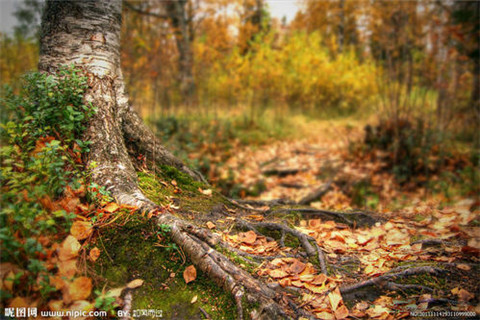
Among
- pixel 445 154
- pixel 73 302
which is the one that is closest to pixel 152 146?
pixel 73 302

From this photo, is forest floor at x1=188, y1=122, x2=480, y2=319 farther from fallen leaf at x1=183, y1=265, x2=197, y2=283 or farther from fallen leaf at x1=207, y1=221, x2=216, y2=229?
fallen leaf at x1=183, y1=265, x2=197, y2=283

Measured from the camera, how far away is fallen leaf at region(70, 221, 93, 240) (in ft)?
5.20

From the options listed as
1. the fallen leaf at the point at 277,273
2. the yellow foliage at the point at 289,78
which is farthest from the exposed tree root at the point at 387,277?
the yellow foliage at the point at 289,78

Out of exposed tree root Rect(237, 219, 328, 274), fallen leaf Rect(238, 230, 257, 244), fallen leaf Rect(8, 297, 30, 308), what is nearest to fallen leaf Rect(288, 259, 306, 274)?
exposed tree root Rect(237, 219, 328, 274)

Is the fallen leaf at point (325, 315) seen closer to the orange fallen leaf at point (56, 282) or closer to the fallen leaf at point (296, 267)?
the fallen leaf at point (296, 267)

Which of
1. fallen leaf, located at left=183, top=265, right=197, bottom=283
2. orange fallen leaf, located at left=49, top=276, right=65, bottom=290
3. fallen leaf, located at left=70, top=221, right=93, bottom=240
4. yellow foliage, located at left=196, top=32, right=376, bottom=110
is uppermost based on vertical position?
yellow foliage, located at left=196, top=32, right=376, bottom=110

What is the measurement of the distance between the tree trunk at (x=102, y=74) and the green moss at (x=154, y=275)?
0.36 meters

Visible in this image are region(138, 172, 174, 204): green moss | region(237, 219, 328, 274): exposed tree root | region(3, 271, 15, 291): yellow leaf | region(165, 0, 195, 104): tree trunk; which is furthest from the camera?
region(165, 0, 195, 104): tree trunk

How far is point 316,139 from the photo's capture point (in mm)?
10273

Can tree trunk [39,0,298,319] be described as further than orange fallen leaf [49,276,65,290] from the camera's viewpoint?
Yes

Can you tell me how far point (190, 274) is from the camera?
162cm

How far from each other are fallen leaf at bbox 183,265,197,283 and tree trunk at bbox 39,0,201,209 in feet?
2.26

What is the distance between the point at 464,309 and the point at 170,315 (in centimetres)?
165

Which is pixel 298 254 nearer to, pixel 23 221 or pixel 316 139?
pixel 23 221
